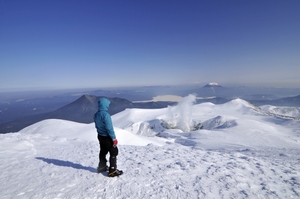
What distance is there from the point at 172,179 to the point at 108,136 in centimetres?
284

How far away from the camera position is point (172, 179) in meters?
5.29

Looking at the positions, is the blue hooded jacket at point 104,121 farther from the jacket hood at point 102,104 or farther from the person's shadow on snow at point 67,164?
the person's shadow on snow at point 67,164

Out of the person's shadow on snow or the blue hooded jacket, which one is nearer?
the blue hooded jacket

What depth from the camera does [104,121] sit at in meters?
4.90

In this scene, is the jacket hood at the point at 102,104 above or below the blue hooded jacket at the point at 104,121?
above

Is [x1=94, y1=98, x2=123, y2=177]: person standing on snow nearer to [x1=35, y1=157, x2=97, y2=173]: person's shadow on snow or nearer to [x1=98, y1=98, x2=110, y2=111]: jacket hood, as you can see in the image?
[x1=98, y1=98, x2=110, y2=111]: jacket hood

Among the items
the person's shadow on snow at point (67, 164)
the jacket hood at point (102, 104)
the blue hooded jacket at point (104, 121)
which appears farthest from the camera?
the person's shadow on snow at point (67, 164)

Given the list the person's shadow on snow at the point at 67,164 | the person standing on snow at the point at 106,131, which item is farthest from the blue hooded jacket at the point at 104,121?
the person's shadow on snow at the point at 67,164

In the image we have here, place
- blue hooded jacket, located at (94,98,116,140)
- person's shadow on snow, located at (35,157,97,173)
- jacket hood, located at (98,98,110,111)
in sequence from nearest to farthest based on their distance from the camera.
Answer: blue hooded jacket, located at (94,98,116,140)
jacket hood, located at (98,98,110,111)
person's shadow on snow, located at (35,157,97,173)

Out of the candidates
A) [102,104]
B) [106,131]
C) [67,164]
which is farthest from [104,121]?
[67,164]

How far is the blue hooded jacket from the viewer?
193 inches

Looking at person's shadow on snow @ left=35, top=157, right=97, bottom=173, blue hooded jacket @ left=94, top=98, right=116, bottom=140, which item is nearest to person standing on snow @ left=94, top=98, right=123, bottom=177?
blue hooded jacket @ left=94, top=98, right=116, bottom=140

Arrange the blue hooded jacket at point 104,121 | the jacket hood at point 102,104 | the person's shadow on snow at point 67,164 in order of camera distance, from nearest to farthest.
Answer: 1. the blue hooded jacket at point 104,121
2. the jacket hood at point 102,104
3. the person's shadow on snow at point 67,164

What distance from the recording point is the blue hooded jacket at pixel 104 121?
4.89 metres
